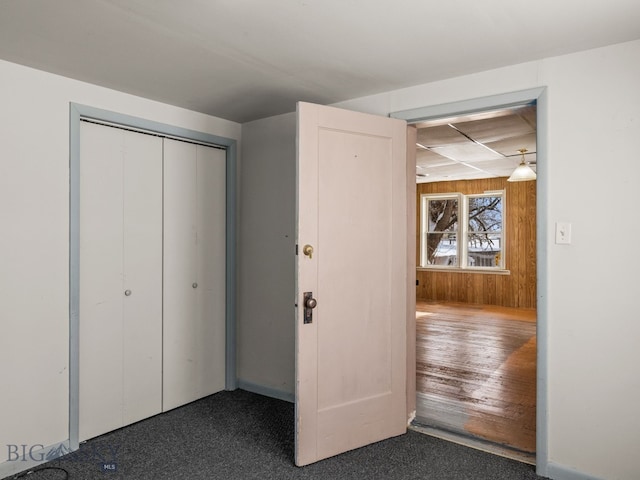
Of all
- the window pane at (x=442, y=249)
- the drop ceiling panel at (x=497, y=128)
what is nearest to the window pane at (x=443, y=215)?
the window pane at (x=442, y=249)

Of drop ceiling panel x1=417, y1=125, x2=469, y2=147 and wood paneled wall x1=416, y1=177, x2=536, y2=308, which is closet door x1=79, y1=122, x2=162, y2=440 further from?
wood paneled wall x1=416, y1=177, x2=536, y2=308

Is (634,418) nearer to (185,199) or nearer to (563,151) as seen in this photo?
(563,151)

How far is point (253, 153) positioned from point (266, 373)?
1.83 meters

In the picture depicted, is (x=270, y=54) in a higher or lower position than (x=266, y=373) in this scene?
higher

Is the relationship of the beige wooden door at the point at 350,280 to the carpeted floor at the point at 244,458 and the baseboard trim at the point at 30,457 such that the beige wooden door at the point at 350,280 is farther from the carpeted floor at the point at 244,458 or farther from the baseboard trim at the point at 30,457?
the baseboard trim at the point at 30,457

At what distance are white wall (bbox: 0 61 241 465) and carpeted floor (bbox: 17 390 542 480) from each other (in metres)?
0.36

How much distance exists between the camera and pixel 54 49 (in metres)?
2.35

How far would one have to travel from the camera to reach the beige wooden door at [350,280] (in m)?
2.59

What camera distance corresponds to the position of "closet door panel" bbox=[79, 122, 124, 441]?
288 centimetres

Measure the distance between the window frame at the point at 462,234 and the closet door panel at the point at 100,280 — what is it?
264 inches

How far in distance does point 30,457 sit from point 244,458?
121 centimetres

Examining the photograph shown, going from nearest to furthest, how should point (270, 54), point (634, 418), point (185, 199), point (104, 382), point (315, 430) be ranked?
1. point (634, 418)
2. point (270, 54)
3. point (315, 430)
4. point (104, 382)
5. point (185, 199)

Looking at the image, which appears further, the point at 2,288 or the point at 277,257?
the point at 277,257

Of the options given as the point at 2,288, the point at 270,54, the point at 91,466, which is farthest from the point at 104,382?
the point at 270,54
